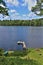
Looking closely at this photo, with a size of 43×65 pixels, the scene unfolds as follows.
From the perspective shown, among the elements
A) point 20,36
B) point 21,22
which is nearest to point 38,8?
point 21,22

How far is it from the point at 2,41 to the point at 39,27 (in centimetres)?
280

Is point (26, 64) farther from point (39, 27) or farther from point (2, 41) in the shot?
point (39, 27)

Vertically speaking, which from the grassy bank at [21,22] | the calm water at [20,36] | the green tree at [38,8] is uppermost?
the green tree at [38,8]

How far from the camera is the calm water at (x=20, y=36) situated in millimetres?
11364

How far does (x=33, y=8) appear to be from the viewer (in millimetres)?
12133

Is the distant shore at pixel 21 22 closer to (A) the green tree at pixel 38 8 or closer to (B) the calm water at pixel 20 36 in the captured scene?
(B) the calm water at pixel 20 36

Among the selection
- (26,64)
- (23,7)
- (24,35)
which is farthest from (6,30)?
(26,64)

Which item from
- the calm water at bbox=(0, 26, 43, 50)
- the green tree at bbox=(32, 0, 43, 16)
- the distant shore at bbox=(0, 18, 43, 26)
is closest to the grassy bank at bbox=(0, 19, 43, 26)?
the distant shore at bbox=(0, 18, 43, 26)

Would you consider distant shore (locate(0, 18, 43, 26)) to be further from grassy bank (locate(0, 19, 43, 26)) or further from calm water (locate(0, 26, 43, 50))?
calm water (locate(0, 26, 43, 50))

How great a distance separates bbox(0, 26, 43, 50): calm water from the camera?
37.3 feet

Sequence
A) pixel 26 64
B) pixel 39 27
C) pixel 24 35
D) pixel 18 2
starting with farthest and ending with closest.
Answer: pixel 39 27 → pixel 24 35 → pixel 18 2 → pixel 26 64

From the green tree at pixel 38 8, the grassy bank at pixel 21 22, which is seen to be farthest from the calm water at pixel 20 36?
the green tree at pixel 38 8

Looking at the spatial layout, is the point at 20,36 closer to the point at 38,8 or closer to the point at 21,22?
the point at 21,22

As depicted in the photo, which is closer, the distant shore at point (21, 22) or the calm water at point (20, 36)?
the calm water at point (20, 36)
